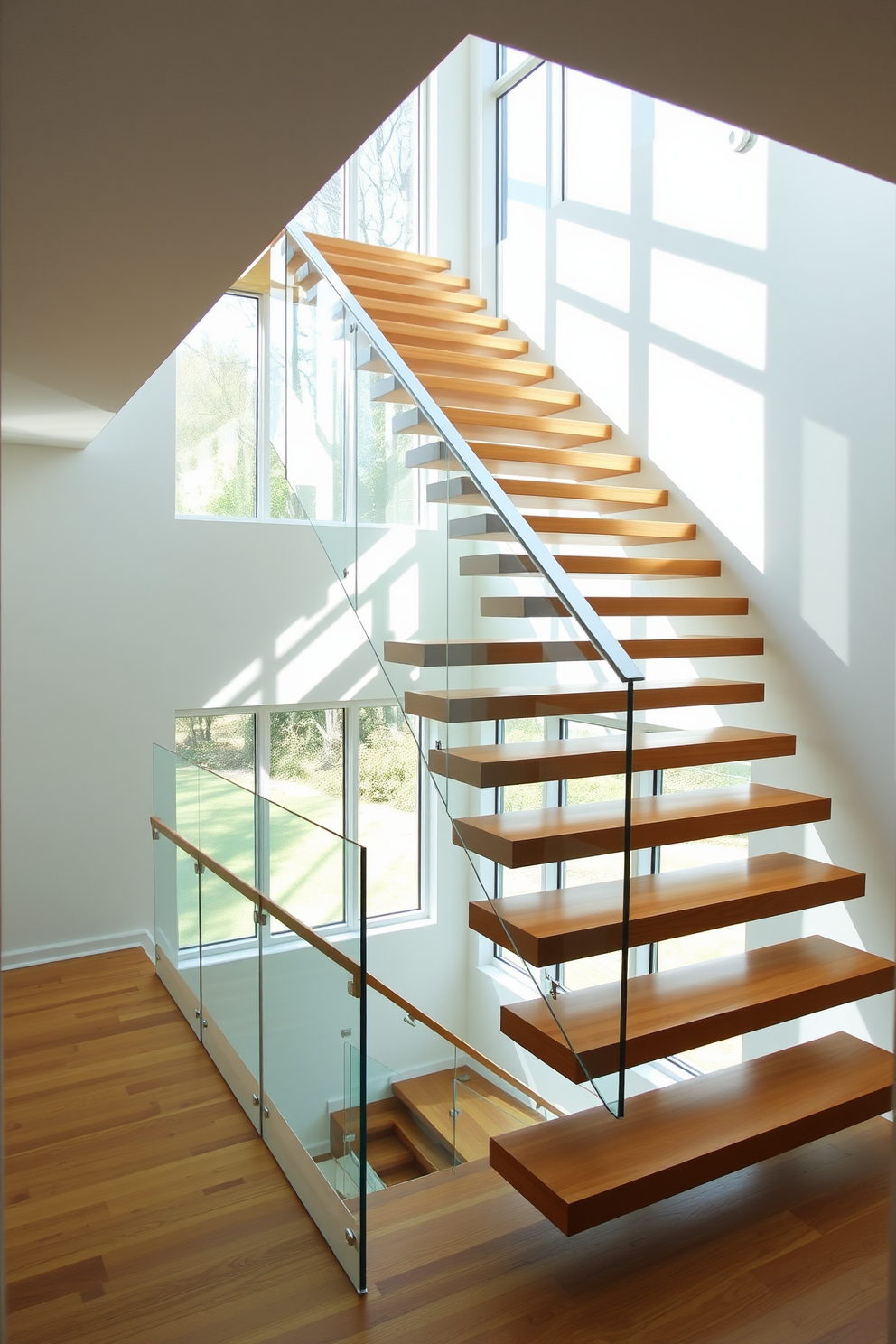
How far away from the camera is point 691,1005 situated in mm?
3314

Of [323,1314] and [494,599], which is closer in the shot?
[323,1314]

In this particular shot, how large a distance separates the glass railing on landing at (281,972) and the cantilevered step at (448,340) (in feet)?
9.04

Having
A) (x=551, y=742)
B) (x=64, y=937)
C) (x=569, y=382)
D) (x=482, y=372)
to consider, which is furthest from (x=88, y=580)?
(x=551, y=742)

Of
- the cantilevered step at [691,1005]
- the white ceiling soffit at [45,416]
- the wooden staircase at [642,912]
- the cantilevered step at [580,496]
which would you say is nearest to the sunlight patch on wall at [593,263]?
the cantilevered step at [580,496]

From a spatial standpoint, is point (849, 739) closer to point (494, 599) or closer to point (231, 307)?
point (494, 599)

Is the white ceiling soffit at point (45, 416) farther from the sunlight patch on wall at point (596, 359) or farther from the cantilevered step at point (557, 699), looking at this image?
the sunlight patch on wall at point (596, 359)

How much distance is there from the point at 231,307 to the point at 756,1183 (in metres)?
6.34

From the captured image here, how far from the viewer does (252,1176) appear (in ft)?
11.5

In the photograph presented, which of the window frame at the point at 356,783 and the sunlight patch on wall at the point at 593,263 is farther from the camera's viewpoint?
the window frame at the point at 356,783

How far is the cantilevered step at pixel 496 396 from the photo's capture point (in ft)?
17.9

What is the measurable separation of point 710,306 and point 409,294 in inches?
86.2

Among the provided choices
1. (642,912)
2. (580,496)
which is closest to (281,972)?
(642,912)

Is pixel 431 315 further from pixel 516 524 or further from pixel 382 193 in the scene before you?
pixel 516 524

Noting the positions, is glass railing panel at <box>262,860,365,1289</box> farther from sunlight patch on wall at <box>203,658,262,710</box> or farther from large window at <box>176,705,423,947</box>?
sunlight patch on wall at <box>203,658,262,710</box>
